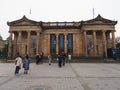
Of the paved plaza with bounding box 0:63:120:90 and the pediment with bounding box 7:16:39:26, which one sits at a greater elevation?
the pediment with bounding box 7:16:39:26

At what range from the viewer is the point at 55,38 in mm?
47344

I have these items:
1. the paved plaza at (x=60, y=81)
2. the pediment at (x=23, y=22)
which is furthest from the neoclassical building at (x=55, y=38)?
the paved plaza at (x=60, y=81)

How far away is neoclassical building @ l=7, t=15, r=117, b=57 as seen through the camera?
144 ft

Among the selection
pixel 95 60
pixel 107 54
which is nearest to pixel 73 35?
pixel 107 54

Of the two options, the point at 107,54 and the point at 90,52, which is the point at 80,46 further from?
the point at 107,54

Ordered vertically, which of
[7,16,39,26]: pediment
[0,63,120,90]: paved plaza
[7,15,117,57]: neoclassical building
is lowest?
[0,63,120,90]: paved plaza

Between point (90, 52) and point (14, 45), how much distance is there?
21971mm

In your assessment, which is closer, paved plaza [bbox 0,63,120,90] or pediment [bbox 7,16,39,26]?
paved plaza [bbox 0,63,120,90]

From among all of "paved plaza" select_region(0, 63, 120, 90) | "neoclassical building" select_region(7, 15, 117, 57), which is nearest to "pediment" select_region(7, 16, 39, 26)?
"neoclassical building" select_region(7, 15, 117, 57)

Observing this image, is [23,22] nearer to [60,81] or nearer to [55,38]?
[55,38]

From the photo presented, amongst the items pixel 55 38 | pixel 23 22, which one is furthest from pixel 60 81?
pixel 55 38

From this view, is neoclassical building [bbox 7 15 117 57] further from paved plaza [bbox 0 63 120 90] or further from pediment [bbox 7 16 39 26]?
paved plaza [bbox 0 63 120 90]

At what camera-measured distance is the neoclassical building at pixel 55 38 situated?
43.9 m

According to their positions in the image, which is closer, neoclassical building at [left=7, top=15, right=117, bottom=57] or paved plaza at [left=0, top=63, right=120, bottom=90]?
paved plaza at [left=0, top=63, right=120, bottom=90]
